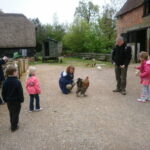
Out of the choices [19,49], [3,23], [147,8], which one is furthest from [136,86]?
[3,23]

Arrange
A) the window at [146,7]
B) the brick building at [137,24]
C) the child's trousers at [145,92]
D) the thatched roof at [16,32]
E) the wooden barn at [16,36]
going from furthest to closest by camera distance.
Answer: the thatched roof at [16,32]
the wooden barn at [16,36]
the brick building at [137,24]
the window at [146,7]
the child's trousers at [145,92]

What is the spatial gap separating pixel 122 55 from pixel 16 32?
27259 mm

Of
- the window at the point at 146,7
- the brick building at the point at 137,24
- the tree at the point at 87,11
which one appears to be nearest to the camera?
the window at the point at 146,7

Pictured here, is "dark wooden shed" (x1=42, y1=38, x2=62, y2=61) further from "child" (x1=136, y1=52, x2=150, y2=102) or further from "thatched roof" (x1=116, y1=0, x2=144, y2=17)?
"child" (x1=136, y1=52, x2=150, y2=102)

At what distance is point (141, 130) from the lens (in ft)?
14.4

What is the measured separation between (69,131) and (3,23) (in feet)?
102

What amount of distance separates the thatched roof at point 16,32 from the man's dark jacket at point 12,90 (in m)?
26.7

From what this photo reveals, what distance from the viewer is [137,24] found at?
769 inches

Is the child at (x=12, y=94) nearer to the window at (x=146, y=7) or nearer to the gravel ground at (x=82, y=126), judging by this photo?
the gravel ground at (x=82, y=126)

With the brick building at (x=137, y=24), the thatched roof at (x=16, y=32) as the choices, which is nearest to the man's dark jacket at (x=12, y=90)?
the brick building at (x=137, y=24)

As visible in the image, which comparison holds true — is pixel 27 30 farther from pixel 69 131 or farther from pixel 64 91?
pixel 69 131

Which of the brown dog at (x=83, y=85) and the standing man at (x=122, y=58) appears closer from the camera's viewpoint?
the brown dog at (x=83, y=85)

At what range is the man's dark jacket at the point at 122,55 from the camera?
290 inches

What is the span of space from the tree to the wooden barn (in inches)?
729
